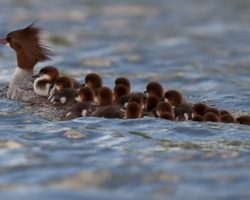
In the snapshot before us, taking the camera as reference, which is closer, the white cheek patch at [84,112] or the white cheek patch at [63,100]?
the white cheek patch at [84,112]

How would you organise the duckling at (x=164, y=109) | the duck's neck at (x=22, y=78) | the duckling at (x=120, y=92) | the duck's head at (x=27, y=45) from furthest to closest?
the duck's head at (x=27, y=45) < the duck's neck at (x=22, y=78) < the duckling at (x=120, y=92) < the duckling at (x=164, y=109)

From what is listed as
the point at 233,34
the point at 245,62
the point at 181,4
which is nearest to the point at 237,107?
the point at 245,62

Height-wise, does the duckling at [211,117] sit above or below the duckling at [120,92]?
below

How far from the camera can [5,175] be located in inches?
305

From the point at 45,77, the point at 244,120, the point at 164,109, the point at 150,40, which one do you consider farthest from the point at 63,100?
the point at 150,40

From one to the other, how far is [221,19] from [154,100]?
10.0m

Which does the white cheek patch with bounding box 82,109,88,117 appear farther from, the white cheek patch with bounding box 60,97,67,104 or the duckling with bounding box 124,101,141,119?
the white cheek patch with bounding box 60,97,67,104

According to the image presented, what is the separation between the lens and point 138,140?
8883mm

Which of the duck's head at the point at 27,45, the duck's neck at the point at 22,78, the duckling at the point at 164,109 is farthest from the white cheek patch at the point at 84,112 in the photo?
the duck's head at the point at 27,45

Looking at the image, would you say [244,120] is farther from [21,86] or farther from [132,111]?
[21,86]

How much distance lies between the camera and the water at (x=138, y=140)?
7.38 m

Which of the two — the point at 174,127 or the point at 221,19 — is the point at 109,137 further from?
the point at 221,19

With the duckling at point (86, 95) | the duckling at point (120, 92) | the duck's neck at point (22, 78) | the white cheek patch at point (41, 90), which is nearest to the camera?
the duckling at point (86, 95)

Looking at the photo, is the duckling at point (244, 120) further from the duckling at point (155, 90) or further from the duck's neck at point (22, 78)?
the duck's neck at point (22, 78)
